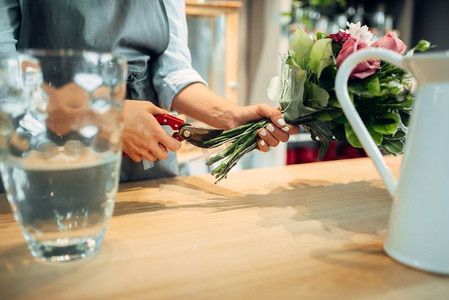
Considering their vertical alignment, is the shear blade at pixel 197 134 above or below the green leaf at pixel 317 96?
below

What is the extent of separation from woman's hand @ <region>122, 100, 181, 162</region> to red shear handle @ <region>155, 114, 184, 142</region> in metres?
0.01

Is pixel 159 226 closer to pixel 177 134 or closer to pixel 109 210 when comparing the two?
pixel 109 210

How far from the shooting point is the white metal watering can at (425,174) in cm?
41

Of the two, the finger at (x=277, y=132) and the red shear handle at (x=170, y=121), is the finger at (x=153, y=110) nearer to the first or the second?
the red shear handle at (x=170, y=121)

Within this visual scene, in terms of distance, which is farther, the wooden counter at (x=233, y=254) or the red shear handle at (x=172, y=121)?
the red shear handle at (x=172, y=121)

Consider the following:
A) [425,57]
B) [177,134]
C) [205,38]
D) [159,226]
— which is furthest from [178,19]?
[205,38]

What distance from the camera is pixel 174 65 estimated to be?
1042mm

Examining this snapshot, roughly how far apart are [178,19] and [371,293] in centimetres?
89

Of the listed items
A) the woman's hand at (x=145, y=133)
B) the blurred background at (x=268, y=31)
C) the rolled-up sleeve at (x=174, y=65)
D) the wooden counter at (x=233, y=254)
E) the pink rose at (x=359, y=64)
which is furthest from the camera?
the blurred background at (x=268, y=31)

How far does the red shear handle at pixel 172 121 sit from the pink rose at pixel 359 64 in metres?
0.32

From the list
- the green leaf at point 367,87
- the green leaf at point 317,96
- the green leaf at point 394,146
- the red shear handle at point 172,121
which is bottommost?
the green leaf at point 394,146

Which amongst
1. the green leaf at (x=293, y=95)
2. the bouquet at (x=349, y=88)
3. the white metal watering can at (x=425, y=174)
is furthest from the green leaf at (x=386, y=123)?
the white metal watering can at (x=425, y=174)

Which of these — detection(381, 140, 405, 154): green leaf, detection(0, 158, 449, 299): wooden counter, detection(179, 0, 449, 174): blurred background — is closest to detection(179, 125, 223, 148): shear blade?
detection(0, 158, 449, 299): wooden counter

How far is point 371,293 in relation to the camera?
1.28 ft
